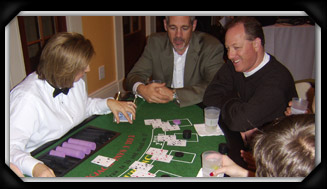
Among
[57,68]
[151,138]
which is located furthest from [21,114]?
[151,138]

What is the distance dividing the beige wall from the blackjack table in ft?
6.71

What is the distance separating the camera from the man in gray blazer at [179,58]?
257 cm

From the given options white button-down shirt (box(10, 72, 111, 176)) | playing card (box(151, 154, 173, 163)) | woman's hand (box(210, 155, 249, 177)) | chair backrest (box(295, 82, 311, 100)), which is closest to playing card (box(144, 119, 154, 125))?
white button-down shirt (box(10, 72, 111, 176))

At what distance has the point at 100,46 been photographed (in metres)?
4.03

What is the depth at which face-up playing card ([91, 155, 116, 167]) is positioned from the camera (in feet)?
4.79

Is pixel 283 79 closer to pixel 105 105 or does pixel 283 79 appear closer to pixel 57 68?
pixel 105 105

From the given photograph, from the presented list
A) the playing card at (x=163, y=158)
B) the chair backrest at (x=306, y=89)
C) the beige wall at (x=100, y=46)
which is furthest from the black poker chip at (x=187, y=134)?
the beige wall at (x=100, y=46)

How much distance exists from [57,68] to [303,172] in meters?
1.41

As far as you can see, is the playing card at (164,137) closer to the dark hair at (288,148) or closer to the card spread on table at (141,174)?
the card spread on table at (141,174)

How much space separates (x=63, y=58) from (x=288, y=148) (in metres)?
1.33

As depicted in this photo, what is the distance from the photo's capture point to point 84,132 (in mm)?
1776

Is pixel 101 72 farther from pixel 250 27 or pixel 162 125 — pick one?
pixel 250 27
